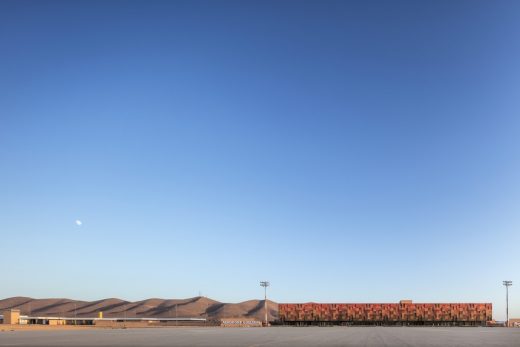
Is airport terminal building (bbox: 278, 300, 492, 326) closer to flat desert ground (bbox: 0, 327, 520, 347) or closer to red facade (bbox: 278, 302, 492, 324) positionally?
red facade (bbox: 278, 302, 492, 324)

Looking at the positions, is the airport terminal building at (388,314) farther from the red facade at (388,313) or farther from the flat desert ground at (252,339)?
the flat desert ground at (252,339)

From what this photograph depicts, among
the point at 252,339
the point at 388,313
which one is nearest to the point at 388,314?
the point at 388,313

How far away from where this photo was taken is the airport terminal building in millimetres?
178125

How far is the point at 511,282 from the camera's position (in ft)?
581

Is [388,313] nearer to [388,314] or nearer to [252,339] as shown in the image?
[388,314]

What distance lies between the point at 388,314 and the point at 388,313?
1.12ft

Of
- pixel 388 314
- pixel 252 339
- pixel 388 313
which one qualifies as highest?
pixel 252 339

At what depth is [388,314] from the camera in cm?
18125

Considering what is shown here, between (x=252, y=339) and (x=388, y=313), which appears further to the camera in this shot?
(x=388, y=313)

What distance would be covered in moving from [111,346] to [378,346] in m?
20.2

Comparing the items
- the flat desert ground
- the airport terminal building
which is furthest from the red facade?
the flat desert ground

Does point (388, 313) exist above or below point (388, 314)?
above

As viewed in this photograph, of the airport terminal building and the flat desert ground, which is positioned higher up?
the flat desert ground

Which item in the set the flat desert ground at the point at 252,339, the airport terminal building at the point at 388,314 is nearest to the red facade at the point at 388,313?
the airport terminal building at the point at 388,314
